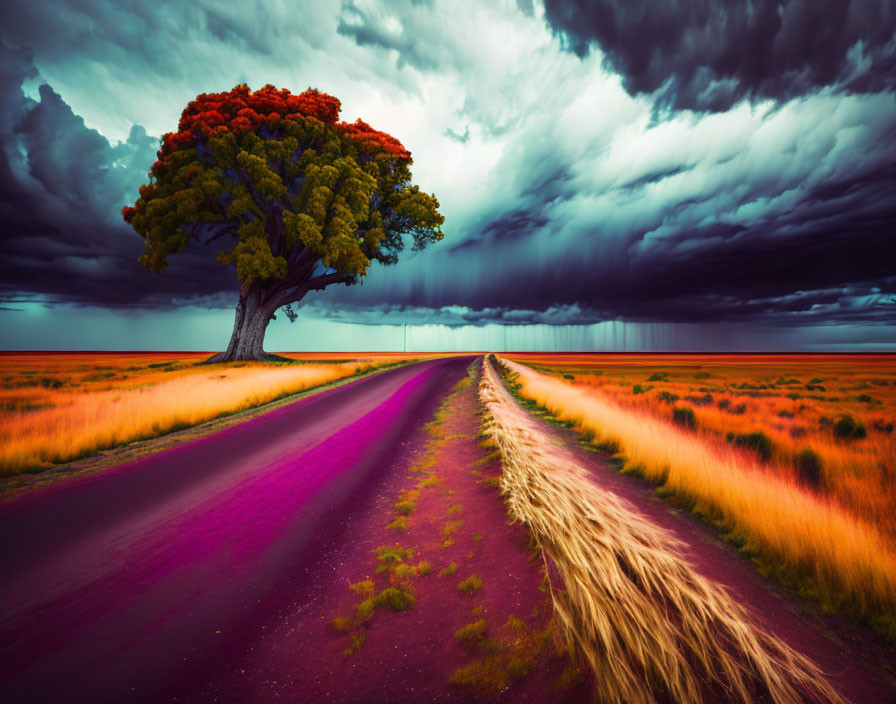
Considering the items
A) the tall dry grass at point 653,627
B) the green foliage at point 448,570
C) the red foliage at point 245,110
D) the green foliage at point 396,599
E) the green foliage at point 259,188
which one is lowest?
the green foliage at point 448,570

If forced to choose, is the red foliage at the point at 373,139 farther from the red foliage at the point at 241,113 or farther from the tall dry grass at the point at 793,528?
the tall dry grass at the point at 793,528

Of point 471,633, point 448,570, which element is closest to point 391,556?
point 448,570

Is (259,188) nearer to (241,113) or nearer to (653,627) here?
(241,113)

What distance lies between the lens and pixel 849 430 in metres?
7.87

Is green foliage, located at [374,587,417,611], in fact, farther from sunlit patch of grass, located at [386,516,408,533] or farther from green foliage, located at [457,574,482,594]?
sunlit patch of grass, located at [386,516,408,533]

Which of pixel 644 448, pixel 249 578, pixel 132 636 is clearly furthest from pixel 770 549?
pixel 132 636

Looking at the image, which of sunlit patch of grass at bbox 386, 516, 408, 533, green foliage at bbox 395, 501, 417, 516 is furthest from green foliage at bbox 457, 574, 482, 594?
green foliage at bbox 395, 501, 417, 516

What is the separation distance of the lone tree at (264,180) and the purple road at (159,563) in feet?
61.6

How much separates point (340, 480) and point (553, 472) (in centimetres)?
297

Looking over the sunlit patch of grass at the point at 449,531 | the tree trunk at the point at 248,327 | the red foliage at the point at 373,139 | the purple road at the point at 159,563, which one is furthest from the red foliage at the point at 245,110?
the sunlit patch of grass at the point at 449,531

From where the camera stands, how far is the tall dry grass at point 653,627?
1634mm

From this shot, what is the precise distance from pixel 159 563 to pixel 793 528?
5723 millimetres

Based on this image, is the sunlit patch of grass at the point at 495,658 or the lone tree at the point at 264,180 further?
the lone tree at the point at 264,180

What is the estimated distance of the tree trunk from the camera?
25.8 m
